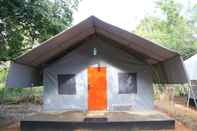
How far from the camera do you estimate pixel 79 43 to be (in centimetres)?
1075

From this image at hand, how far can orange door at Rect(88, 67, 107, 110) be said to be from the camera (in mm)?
11023

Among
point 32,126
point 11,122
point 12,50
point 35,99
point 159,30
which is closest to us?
point 32,126

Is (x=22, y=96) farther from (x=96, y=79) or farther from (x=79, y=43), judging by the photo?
(x=79, y=43)

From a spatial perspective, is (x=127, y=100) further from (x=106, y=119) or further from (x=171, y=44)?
(x=171, y=44)

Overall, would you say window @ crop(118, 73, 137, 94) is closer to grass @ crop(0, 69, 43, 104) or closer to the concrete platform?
the concrete platform

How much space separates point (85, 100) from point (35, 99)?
6588 millimetres

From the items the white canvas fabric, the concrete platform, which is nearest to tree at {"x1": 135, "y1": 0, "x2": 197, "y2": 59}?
the white canvas fabric

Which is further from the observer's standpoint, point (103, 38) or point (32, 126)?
point (103, 38)

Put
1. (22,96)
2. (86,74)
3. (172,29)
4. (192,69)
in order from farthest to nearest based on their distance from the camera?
(172,29)
(22,96)
(192,69)
(86,74)

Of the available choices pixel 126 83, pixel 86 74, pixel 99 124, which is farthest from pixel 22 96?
pixel 99 124

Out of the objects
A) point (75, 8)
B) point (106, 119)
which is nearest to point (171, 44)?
point (75, 8)

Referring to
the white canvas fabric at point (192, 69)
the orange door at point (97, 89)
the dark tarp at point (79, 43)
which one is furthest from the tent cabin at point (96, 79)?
the white canvas fabric at point (192, 69)

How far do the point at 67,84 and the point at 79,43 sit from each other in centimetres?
151

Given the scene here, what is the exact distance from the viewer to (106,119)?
8.22 metres
